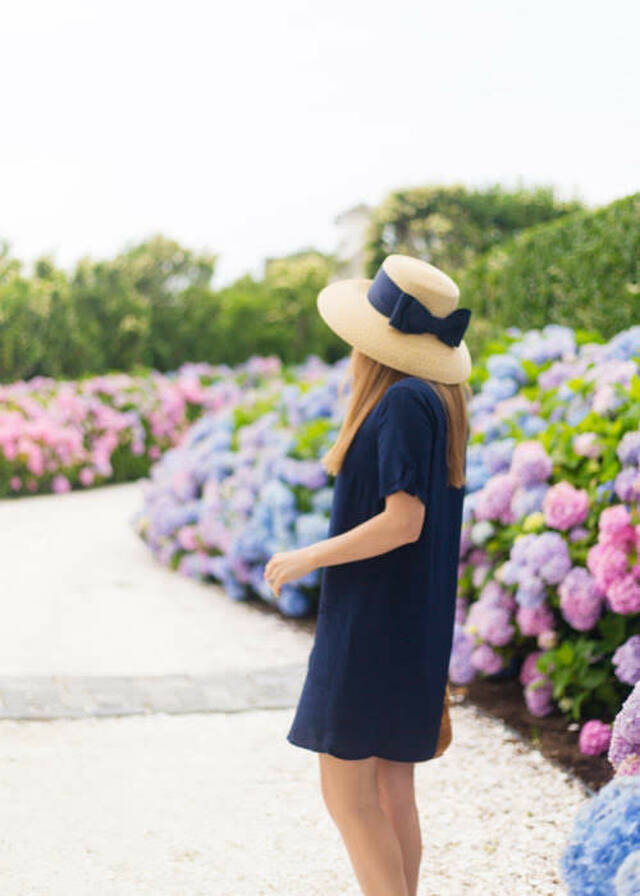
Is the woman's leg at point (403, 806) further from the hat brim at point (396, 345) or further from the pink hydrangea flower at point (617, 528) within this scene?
the pink hydrangea flower at point (617, 528)

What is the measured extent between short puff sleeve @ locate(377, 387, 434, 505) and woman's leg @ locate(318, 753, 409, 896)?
Answer: 561 mm

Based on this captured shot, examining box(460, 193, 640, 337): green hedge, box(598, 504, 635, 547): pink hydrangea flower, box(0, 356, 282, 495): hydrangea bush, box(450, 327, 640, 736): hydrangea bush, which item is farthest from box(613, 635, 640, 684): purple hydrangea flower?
box(0, 356, 282, 495): hydrangea bush

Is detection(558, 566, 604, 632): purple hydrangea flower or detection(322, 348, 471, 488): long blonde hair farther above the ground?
detection(322, 348, 471, 488): long blonde hair

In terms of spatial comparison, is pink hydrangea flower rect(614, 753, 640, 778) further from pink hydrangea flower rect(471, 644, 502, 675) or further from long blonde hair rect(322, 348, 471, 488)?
pink hydrangea flower rect(471, 644, 502, 675)

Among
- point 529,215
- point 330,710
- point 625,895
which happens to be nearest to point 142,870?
point 330,710

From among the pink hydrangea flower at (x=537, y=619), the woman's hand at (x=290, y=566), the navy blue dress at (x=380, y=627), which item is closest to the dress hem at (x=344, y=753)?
the navy blue dress at (x=380, y=627)

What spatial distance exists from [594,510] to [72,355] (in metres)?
12.0

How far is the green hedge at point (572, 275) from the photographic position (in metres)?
5.54

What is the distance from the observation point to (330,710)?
2.01 m

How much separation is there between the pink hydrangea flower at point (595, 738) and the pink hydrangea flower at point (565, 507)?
679mm

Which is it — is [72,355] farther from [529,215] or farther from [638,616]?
[638,616]

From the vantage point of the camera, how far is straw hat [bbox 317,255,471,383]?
209 cm

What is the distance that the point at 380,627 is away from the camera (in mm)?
2008

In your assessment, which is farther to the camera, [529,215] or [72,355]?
[529,215]
